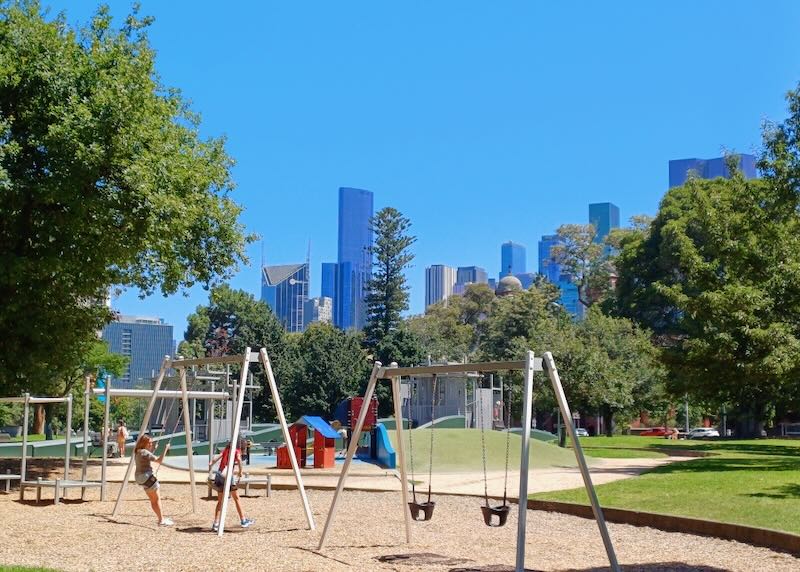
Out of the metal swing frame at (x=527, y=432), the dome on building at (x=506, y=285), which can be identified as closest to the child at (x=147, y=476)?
the metal swing frame at (x=527, y=432)

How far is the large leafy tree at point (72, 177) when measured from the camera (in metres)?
18.7

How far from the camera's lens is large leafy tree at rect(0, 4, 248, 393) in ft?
61.2

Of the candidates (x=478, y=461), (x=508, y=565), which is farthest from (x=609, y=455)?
(x=508, y=565)

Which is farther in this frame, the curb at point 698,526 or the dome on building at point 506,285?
the dome on building at point 506,285

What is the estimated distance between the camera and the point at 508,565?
35.1 ft

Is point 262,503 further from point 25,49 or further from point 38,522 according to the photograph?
point 25,49

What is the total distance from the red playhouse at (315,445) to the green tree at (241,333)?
1477 inches

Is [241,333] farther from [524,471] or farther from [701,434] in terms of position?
[524,471]

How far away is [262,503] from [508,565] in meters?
8.35

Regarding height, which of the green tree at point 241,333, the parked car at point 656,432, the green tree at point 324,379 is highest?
the green tree at point 241,333

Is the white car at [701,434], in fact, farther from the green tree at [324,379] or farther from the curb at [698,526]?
the curb at [698,526]

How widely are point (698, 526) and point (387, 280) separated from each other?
220 feet

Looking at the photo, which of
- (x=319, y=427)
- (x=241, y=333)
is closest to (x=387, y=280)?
(x=241, y=333)

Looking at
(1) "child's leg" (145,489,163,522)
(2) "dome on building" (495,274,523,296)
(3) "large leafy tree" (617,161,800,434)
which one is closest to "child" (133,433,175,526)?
(1) "child's leg" (145,489,163,522)
